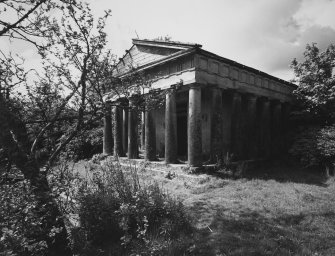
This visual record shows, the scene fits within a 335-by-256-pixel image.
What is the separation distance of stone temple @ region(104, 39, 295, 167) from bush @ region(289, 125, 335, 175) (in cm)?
202

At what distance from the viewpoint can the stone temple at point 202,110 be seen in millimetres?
10102

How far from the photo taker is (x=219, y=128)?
1066cm

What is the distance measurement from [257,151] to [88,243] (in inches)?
437

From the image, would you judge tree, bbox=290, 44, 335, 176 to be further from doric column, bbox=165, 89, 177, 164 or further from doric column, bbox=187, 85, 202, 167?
doric column, bbox=165, 89, 177, 164

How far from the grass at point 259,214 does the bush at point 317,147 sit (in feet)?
6.21

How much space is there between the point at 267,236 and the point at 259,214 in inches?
45.4

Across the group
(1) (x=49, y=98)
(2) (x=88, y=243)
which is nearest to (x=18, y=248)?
(2) (x=88, y=243)

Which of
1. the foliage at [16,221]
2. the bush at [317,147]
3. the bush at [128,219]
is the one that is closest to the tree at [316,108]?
the bush at [317,147]

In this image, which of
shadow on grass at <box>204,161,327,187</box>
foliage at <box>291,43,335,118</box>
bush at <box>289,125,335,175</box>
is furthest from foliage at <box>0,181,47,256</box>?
foliage at <box>291,43,335,118</box>

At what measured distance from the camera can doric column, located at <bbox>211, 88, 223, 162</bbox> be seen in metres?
10.5

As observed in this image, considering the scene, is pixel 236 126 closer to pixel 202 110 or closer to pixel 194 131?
pixel 202 110

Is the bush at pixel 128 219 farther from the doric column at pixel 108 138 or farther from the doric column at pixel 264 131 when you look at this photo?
the doric column at pixel 108 138

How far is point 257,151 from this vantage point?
13391mm

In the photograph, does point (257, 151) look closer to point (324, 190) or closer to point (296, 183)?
point (296, 183)
